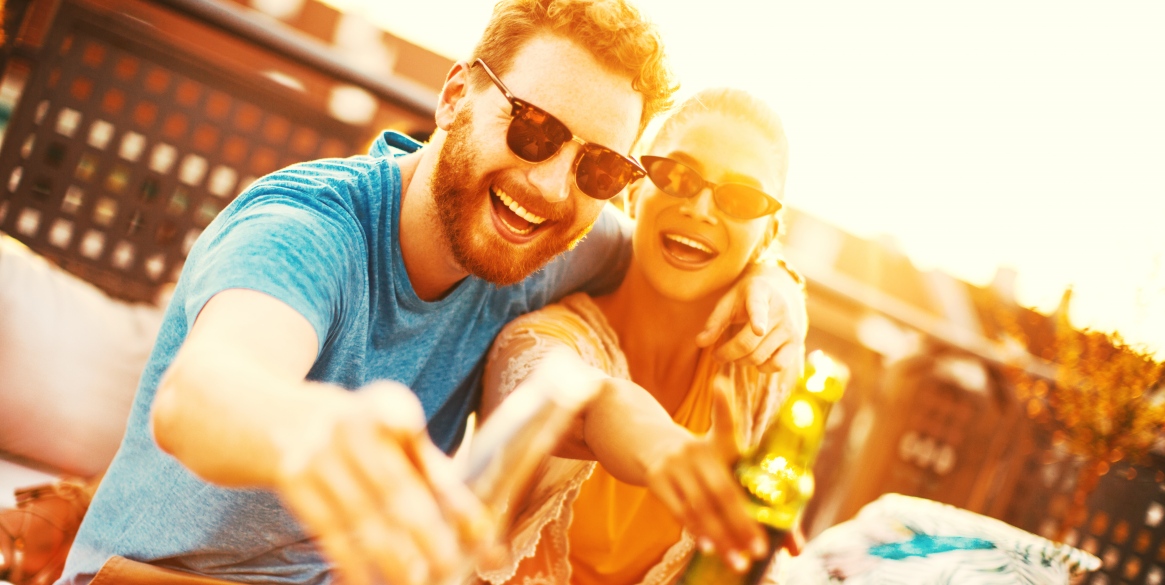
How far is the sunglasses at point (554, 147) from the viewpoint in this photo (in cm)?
126

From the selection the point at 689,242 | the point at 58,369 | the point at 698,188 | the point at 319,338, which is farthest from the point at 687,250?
the point at 58,369

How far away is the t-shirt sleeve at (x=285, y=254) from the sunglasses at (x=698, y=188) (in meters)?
0.71

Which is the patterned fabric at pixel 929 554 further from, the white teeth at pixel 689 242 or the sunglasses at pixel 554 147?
the sunglasses at pixel 554 147

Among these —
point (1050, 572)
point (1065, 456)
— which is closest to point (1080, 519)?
point (1065, 456)

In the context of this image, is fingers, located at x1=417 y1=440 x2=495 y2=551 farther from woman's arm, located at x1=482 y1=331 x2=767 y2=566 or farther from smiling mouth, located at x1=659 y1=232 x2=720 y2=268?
smiling mouth, located at x1=659 y1=232 x2=720 y2=268

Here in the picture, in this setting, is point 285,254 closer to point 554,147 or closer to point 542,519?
point 554,147

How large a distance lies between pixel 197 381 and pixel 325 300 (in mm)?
352

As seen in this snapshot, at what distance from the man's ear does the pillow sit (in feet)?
4.57

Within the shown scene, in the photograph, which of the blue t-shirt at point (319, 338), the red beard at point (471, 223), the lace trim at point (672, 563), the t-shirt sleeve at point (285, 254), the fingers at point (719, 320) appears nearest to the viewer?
the t-shirt sleeve at point (285, 254)

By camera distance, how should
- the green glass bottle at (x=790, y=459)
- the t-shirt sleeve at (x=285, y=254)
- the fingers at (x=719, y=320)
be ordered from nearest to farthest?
the t-shirt sleeve at (x=285, y=254)
the green glass bottle at (x=790, y=459)
the fingers at (x=719, y=320)

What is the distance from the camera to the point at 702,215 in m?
1.56

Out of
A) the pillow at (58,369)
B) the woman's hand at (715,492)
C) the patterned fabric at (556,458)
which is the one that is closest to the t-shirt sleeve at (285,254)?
the patterned fabric at (556,458)

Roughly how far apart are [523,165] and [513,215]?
0.11 m

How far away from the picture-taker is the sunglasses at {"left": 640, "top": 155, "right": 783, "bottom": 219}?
5.14ft
